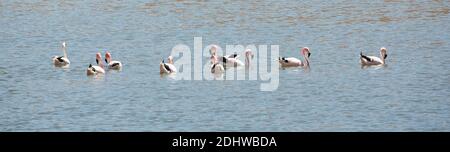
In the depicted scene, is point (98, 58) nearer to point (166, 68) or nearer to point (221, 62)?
point (166, 68)

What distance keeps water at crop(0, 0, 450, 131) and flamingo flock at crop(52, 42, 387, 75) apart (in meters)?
0.27

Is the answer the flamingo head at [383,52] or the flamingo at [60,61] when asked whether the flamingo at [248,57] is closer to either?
the flamingo head at [383,52]

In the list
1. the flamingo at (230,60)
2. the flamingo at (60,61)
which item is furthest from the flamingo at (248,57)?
the flamingo at (60,61)

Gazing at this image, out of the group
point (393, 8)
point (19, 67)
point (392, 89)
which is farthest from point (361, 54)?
point (393, 8)

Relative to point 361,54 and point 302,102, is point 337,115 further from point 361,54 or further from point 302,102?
point 361,54

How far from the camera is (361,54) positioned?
36.4 m

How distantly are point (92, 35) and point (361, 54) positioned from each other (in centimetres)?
979

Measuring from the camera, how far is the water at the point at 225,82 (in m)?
29.2

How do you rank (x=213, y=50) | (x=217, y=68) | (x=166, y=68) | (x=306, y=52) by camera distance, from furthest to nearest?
1. (x=213, y=50)
2. (x=306, y=52)
3. (x=217, y=68)
4. (x=166, y=68)

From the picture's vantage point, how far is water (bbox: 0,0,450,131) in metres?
29.2

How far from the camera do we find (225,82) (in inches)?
1345

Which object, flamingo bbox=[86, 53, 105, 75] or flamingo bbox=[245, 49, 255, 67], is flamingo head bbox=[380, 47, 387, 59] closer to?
flamingo bbox=[245, 49, 255, 67]

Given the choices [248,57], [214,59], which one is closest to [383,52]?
[248,57]

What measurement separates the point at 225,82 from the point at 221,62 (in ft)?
9.48
